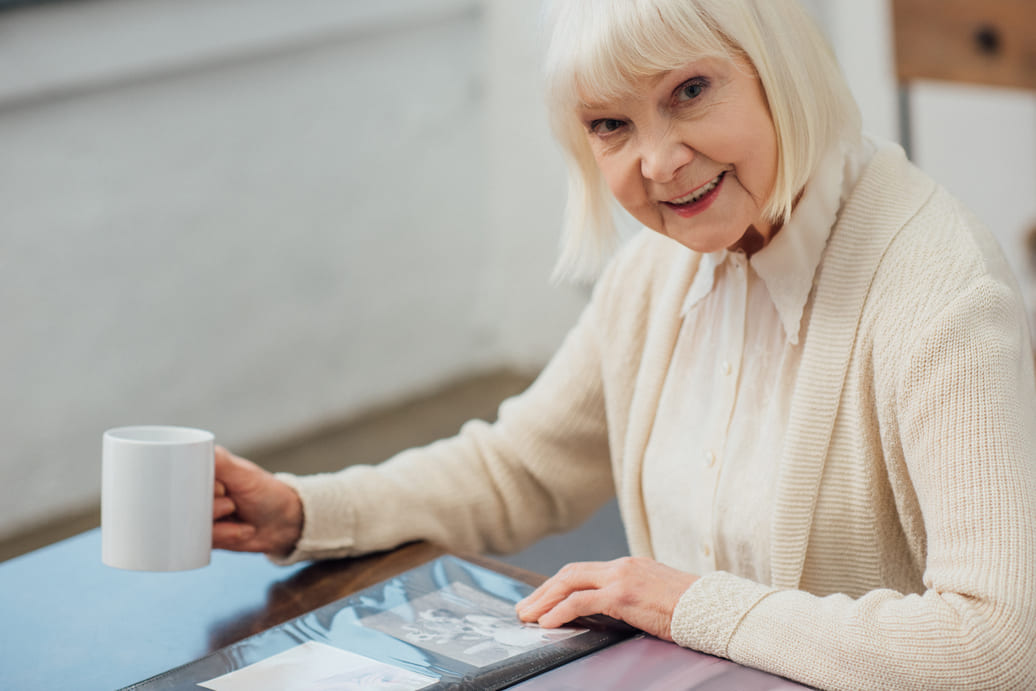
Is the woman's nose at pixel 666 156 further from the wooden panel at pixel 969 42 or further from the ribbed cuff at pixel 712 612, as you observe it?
the wooden panel at pixel 969 42

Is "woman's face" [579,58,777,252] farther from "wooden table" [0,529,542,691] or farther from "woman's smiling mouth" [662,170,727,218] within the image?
"wooden table" [0,529,542,691]

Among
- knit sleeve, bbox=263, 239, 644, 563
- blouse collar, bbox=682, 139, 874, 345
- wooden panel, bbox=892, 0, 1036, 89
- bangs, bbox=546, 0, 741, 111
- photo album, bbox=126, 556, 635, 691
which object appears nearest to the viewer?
photo album, bbox=126, 556, 635, 691

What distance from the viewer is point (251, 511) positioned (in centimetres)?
107

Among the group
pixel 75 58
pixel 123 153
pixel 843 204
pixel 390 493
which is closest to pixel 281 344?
pixel 123 153

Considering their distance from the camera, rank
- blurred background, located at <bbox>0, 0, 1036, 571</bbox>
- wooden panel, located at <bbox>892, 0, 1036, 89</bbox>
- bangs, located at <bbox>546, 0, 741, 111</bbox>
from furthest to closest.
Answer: blurred background, located at <bbox>0, 0, 1036, 571</bbox> < wooden panel, located at <bbox>892, 0, 1036, 89</bbox> < bangs, located at <bbox>546, 0, 741, 111</bbox>

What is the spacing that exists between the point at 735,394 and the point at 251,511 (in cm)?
46

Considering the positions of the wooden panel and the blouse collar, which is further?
the wooden panel

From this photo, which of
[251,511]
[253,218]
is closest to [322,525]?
[251,511]

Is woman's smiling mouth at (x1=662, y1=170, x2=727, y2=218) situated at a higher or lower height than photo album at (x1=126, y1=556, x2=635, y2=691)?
higher

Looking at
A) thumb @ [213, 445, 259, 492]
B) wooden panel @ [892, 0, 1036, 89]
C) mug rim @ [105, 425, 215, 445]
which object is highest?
wooden panel @ [892, 0, 1036, 89]

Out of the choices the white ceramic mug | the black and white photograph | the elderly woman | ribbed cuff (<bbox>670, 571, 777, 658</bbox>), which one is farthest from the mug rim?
ribbed cuff (<bbox>670, 571, 777, 658</bbox>)

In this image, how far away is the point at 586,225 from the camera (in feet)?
3.64

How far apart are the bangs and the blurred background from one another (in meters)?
1.70

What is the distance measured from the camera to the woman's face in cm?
90
